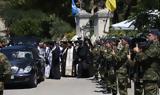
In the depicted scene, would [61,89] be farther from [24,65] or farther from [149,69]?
[149,69]

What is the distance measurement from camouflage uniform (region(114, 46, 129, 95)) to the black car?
5.29 meters

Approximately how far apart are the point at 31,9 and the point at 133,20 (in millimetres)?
46414

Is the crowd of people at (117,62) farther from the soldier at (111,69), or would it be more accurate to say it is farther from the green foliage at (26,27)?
the green foliage at (26,27)

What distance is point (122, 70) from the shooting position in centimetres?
1409

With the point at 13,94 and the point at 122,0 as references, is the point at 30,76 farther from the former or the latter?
the point at 122,0

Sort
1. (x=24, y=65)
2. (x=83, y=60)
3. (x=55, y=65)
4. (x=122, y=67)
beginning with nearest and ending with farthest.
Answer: (x=122, y=67), (x=24, y=65), (x=55, y=65), (x=83, y=60)

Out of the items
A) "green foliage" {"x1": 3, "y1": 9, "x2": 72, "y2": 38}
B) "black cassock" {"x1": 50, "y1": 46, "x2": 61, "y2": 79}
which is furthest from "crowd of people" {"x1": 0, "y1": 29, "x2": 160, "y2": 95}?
"green foliage" {"x1": 3, "y1": 9, "x2": 72, "y2": 38}

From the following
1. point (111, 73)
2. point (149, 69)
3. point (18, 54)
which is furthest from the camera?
point (18, 54)

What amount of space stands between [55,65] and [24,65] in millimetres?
5257

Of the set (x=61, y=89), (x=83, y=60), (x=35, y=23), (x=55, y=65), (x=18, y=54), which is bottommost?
(x=61, y=89)

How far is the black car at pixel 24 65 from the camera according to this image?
1941 cm

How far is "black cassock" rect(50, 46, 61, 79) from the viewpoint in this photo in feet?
81.4

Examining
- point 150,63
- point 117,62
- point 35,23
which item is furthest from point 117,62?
point 35,23

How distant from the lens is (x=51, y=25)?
59.1 m
